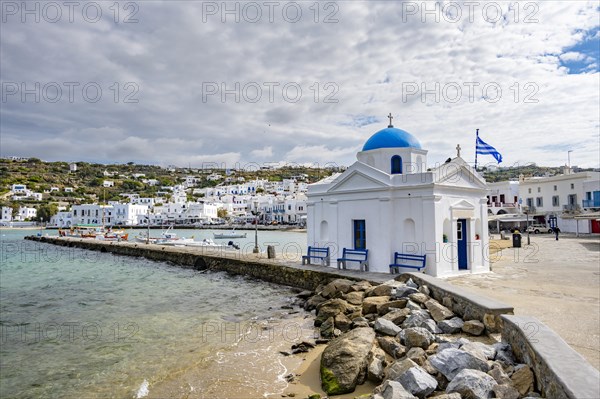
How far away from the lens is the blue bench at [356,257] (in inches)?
570

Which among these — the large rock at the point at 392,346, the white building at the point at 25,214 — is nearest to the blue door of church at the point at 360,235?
the large rock at the point at 392,346

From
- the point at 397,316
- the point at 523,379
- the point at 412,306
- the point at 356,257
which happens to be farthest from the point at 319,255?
the point at 523,379

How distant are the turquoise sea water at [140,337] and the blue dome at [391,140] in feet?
25.0

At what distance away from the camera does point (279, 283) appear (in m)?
18.0

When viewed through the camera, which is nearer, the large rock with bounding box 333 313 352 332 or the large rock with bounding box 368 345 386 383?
the large rock with bounding box 368 345 386 383

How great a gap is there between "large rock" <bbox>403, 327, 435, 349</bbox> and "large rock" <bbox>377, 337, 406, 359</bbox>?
0.16 meters

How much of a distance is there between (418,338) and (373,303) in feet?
10.3

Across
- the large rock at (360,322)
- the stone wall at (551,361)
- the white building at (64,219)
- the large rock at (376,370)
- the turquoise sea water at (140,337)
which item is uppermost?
the white building at (64,219)

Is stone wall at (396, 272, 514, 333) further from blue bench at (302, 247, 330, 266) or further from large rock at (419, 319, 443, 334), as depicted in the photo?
blue bench at (302, 247, 330, 266)

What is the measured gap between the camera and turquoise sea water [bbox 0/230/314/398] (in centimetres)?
752

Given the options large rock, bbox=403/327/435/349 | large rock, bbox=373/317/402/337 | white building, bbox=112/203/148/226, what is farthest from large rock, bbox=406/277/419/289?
white building, bbox=112/203/148/226

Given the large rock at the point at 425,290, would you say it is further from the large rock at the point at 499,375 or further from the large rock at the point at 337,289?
the large rock at the point at 499,375

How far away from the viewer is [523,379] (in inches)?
186

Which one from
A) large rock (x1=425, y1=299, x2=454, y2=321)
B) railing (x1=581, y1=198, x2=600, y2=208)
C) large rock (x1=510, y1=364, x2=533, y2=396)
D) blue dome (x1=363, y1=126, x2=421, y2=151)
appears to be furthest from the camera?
railing (x1=581, y1=198, x2=600, y2=208)
